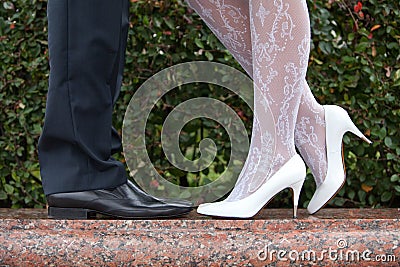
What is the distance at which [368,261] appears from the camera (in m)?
1.32

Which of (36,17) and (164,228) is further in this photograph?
(36,17)

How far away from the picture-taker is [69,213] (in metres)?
1.52

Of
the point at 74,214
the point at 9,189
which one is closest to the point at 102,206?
the point at 74,214

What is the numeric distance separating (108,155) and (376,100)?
42.2 inches

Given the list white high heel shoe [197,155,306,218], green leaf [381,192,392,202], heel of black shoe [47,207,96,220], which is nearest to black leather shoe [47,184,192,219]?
heel of black shoe [47,207,96,220]

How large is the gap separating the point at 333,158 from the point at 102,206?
22.9 inches

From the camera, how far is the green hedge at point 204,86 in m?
2.30

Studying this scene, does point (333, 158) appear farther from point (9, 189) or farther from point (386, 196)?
point (9, 189)

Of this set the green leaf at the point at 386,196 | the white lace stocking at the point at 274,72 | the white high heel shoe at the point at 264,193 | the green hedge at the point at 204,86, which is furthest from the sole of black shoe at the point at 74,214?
the green leaf at the point at 386,196

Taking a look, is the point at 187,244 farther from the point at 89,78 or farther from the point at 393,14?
the point at 393,14

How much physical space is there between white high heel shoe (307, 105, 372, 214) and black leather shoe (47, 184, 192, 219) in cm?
36

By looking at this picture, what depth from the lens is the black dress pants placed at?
1479 mm

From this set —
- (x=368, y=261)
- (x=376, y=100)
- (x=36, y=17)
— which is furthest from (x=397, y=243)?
(x=36, y=17)

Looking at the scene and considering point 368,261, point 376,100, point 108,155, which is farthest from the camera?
point 376,100
